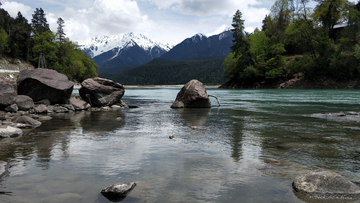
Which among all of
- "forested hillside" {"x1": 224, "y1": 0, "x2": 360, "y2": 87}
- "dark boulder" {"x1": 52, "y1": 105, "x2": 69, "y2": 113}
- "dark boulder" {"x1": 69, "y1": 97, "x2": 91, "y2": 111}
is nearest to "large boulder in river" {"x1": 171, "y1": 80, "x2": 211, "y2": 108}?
"dark boulder" {"x1": 69, "y1": 97, "x2": 91, "y2": 111}

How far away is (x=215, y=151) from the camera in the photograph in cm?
807

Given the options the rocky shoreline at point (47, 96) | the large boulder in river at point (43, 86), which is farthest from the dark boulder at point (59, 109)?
the large boulder in river at point (43, 86)

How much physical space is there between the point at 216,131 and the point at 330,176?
687cm

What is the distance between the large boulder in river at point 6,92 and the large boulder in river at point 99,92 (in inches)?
256

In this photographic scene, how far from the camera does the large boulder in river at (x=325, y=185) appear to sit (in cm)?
478

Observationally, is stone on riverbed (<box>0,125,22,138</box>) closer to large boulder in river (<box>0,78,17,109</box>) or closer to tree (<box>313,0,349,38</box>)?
large boulder in river (<box>0,78,17,109</box>)

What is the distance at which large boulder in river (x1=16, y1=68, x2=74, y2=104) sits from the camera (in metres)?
20.0

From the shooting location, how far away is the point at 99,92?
78.5 feet

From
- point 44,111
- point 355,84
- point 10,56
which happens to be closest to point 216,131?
point 44,111

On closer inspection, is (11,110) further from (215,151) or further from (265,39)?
(265,39)

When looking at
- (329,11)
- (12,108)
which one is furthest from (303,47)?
(12,108)

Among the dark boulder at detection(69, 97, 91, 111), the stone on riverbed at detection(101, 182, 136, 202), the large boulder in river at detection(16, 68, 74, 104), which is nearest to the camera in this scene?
the stone on riverbed at detection(101, 182, 136, 202)

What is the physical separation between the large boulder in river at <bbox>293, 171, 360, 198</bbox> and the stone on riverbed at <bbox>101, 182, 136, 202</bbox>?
3.32 meters

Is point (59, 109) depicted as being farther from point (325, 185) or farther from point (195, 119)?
point (325, 185)
